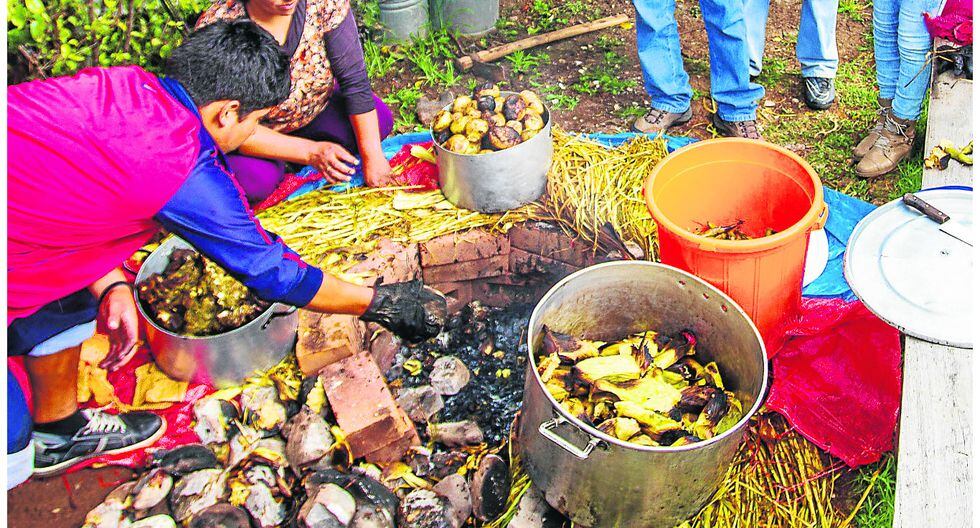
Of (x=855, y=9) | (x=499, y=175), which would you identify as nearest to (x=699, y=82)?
(x=855, y=9)

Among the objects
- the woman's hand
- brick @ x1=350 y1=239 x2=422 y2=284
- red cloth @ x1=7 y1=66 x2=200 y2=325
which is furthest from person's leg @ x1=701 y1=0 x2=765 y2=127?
red cloth @ x1=7 y1=66 x2=200 y2=325

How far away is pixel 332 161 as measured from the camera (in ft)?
12.4

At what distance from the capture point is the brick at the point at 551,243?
140 inches

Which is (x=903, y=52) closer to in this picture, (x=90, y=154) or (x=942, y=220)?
(x=942, y=220)

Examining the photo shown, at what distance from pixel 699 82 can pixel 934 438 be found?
3289 millimetres

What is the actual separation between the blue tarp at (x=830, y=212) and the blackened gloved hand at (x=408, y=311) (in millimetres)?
1089

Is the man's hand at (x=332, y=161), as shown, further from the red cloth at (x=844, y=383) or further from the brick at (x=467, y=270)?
the red cloth at (x=844, y=383)

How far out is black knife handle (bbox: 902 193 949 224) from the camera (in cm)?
254

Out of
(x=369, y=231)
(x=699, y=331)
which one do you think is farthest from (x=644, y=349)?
(x=369, y=231)

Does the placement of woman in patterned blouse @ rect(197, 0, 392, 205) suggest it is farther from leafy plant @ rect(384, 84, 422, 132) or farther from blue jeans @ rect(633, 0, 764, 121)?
blue jeans @ rect(633, 0, 764, 121)

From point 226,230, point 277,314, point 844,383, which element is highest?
point 226,230

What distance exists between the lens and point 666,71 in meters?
4.46

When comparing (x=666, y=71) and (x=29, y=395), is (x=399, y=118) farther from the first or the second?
(x=29, y=395)

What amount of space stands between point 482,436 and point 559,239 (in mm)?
1078
